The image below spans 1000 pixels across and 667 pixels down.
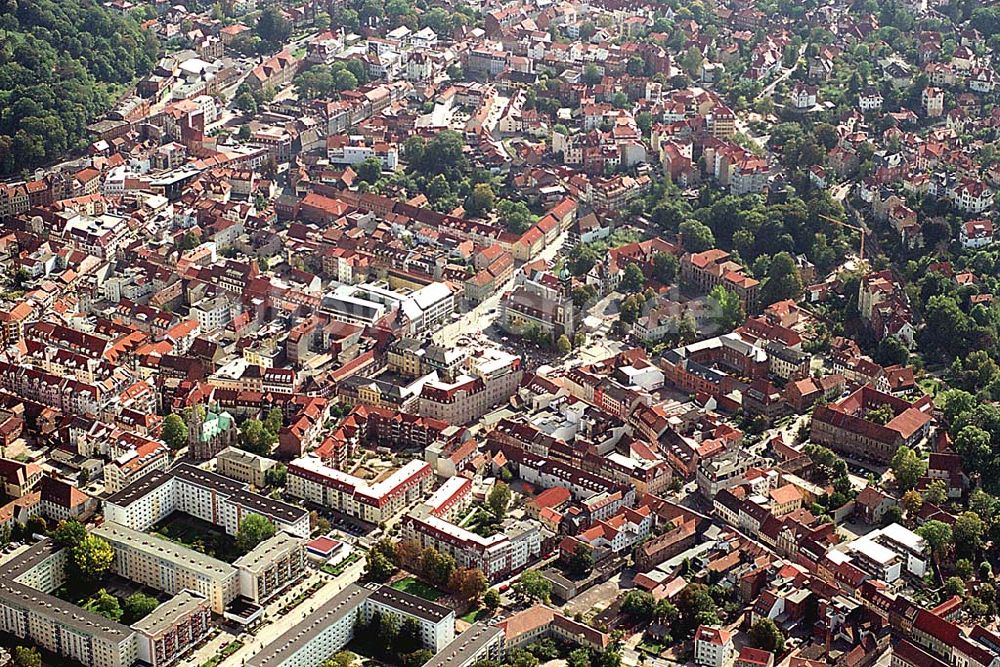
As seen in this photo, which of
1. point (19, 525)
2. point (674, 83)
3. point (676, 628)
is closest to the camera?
point (676, 628)

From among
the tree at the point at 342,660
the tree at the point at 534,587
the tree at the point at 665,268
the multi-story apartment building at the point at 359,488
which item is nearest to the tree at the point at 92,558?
the multi-story apartment building at the point at 359,488

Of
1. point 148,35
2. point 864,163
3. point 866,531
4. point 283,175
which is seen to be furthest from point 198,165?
point 866,531

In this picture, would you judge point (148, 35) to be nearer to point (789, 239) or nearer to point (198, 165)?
point (198, 165)

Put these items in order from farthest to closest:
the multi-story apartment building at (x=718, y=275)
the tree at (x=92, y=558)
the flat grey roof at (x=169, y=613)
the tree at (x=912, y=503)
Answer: the multi-story apartment building at (x=718, y=275) < the tree at (x=912, y=503) < the tree at (x=92, y=558) < the flat grey roof at (x=169, y=613)

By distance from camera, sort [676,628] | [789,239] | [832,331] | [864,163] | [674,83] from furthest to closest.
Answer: [674,83] < [864,163] < [789,239] < [832,331] < [676,628]

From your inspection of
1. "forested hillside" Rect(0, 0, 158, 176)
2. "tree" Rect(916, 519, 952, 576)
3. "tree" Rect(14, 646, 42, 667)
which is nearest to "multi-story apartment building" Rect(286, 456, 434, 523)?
"tree" Rect(14, 646, 42, 667)

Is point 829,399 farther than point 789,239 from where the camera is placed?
No

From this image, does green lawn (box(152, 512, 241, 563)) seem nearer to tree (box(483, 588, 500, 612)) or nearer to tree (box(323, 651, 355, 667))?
tree (box(323, 651, 355, 667))

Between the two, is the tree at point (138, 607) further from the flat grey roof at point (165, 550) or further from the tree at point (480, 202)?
the tree at point (480, 202)

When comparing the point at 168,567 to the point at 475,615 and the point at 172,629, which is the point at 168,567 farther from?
the point at 475,615
